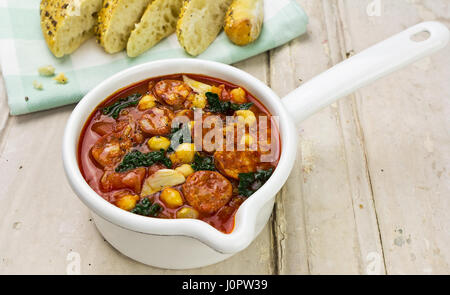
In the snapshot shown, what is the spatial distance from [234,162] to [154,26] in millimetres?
1242

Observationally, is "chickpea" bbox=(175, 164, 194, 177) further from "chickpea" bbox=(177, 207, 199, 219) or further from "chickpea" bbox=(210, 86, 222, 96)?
"chickpea" bbox=(210, 86, 222, 96)

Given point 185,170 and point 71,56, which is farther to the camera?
point 71,56

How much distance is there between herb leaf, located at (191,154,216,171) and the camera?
1818mm

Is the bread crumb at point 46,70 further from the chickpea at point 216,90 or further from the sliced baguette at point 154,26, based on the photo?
the chickpea at point 216,90

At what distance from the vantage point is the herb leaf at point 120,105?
200 centimetres

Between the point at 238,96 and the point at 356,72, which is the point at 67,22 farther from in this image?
the point at 356,72

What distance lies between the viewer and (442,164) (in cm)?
234

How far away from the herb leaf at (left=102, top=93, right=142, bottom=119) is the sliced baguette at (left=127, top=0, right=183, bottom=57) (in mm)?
669

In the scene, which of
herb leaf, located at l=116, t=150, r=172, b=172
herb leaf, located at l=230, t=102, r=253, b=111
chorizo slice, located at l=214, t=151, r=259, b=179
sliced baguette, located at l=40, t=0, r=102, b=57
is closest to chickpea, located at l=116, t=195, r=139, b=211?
herb leaf, located at l=116, t=150, r=172, b=172

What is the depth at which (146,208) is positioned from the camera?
1.68 metres

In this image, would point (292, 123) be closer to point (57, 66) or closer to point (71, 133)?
point (71, 133)

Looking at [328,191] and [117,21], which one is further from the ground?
[117,21]

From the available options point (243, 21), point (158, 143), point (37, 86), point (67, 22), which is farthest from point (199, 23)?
point (158, 143)

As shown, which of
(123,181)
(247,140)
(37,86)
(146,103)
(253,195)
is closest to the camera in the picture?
(253,195)
